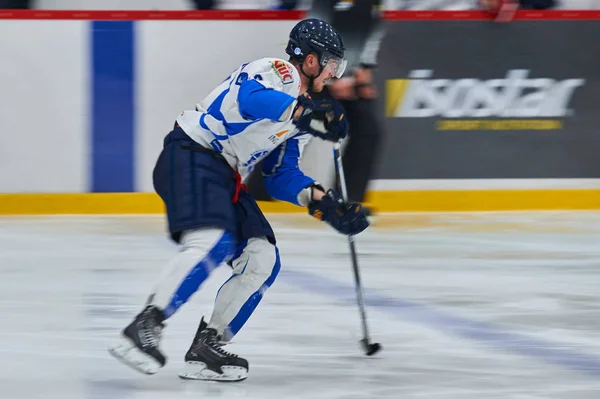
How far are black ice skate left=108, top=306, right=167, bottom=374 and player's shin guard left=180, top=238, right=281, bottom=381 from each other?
28 centimetres

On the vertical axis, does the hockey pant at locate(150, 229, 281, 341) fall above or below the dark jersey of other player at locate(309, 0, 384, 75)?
below

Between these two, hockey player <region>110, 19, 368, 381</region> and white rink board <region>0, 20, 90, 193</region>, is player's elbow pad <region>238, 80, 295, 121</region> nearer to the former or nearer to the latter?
hockey player <region>110, 19, 368, 381</region>

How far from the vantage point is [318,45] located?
337 cm

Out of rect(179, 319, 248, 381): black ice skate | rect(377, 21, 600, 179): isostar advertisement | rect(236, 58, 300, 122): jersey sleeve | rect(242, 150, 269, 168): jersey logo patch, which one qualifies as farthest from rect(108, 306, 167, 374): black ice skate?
rect(377, 21, 600, 179): isostar advertisement

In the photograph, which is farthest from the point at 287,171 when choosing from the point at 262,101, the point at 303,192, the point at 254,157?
the point at 262,101

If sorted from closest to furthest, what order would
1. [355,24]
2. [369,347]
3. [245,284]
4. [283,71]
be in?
[283,71], [245,284], [369,347], [355,24]

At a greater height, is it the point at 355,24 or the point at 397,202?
the point at 355,24

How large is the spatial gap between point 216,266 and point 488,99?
14.5 feet

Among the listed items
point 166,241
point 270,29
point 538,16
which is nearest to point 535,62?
point 538,16

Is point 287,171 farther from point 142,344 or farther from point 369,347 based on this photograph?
point 142,344

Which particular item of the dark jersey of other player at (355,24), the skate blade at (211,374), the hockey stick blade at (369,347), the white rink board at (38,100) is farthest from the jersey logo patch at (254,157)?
the white rink board at (38,100)

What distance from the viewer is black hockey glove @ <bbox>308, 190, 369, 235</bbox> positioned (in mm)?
3506

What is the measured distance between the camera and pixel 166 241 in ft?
20.1

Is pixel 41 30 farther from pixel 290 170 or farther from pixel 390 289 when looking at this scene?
pixel 290 170
